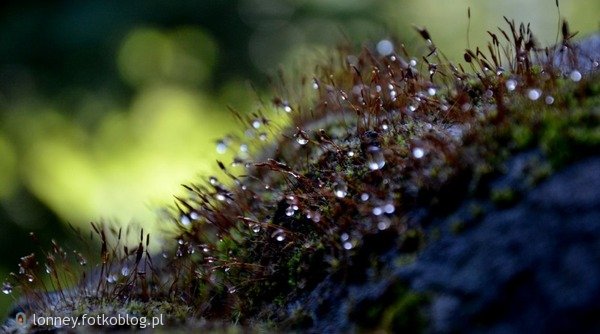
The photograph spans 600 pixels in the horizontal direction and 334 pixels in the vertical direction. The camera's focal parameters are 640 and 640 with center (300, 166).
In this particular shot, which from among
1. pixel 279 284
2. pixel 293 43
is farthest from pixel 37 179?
pixel 279 284

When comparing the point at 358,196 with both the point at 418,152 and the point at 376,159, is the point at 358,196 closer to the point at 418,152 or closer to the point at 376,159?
the point at 376,159

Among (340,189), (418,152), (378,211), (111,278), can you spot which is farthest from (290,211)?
(111,278)

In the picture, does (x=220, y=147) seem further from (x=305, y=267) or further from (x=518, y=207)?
(x=518, y=207)

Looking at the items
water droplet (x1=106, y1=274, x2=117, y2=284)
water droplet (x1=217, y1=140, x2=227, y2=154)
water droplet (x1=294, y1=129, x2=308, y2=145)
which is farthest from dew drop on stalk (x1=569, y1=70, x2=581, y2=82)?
water droplet (x1=106, y1=274, x2=117, y2=284)

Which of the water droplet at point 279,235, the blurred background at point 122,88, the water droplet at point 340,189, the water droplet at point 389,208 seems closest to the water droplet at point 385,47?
the water droplet at point 340,189

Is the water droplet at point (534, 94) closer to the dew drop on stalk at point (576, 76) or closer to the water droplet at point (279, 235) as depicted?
the dew drop on stalk at point (576, 76)

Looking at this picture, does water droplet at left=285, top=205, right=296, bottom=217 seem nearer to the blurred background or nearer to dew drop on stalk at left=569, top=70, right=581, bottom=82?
dew drop on stalk at left=569, top=70, right=581, bottom=82

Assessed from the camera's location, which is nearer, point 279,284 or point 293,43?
point 279,284
